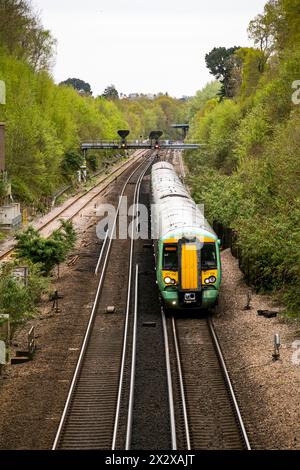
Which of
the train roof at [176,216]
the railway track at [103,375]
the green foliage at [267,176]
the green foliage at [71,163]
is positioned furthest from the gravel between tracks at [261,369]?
the green foliage at [71,163]

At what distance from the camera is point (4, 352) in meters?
19.7

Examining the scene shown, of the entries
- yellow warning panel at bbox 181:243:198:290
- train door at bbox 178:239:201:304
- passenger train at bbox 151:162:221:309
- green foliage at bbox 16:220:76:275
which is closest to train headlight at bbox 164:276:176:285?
passenger train at bbox 151:162:221:309

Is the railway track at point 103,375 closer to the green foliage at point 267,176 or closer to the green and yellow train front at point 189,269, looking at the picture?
the green and yellow train front at point 189,269

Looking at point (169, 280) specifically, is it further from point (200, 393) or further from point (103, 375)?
point (200, 393)

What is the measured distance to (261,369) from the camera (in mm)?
19625

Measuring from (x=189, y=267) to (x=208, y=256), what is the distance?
0.93 meters

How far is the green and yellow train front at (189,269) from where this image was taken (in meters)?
23.9

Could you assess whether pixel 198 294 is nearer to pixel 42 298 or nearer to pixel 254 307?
pixel 254 307

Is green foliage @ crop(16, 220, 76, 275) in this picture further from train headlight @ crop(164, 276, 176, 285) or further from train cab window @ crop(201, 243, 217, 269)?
train cab window @ crop(201, 243, 217, 269)

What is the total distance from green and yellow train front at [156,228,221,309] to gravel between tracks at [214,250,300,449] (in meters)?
1.30

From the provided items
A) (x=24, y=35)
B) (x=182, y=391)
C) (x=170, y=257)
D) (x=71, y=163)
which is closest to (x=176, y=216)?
(x=170, y=257)

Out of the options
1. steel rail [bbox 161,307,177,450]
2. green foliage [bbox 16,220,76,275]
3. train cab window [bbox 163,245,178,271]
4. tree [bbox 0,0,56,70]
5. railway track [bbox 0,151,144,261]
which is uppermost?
tree [bbox 0,0,56,70]

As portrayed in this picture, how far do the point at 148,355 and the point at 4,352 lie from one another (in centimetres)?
424

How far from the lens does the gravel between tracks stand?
1577cm
